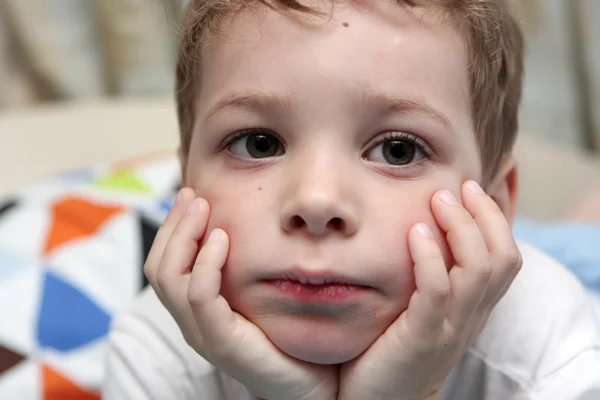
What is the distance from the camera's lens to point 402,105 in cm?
62

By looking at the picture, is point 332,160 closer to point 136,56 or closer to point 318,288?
point 318,288

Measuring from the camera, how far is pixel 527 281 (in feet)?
2.81

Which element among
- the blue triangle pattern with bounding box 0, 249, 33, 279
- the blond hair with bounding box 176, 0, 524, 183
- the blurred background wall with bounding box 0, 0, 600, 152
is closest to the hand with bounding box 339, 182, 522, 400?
the blond hair with bounding box 176, 0, 524, 183

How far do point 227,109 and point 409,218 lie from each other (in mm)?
189

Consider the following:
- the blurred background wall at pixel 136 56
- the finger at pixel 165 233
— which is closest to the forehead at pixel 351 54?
the finger at pixel 165 233

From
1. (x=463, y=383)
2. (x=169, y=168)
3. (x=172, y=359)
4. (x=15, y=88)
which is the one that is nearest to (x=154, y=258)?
(x=172, y=359)

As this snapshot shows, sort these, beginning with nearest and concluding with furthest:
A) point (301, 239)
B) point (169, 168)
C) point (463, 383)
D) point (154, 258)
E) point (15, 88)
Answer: point (301, 239) < point (154, 258) < point (463, 383) < point (169, 168) < point (15, 88)

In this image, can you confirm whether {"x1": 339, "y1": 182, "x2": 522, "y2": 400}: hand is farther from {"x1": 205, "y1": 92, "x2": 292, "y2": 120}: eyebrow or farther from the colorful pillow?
the colorful pillow

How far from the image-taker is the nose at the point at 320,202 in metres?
0.55

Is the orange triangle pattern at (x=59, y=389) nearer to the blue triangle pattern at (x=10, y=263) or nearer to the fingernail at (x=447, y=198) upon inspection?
the blue triangle pattern at (x=10, y=263)

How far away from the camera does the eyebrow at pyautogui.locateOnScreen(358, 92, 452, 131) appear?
61cm

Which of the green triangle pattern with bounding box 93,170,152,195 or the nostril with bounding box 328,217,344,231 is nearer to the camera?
the nostril with bounding box 328,217,344,231

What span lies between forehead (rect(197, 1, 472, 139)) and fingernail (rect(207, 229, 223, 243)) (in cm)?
12

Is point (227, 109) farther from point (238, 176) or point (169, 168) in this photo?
point (169, 168)
